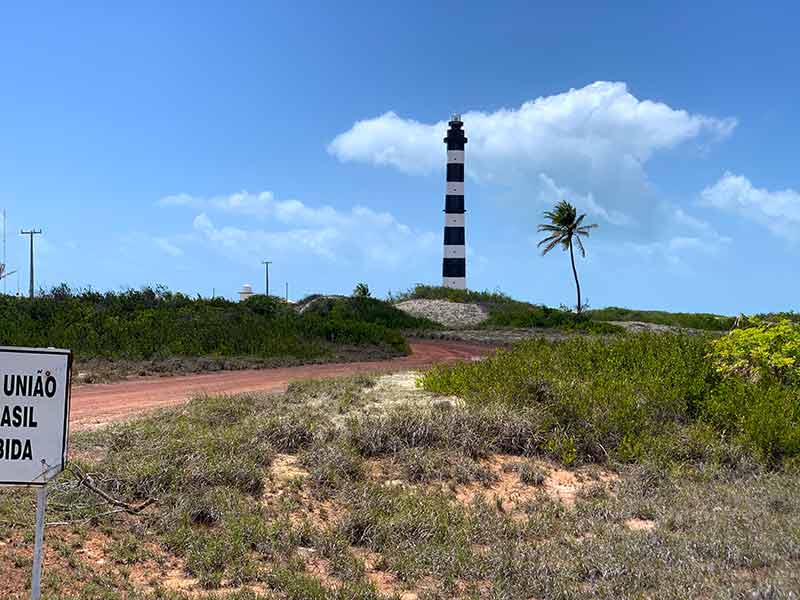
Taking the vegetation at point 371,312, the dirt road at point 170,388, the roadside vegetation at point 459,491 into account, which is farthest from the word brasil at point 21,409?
the vegetation at point 371,312

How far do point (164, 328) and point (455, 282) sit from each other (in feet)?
118

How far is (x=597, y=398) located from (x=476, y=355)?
13783 mm

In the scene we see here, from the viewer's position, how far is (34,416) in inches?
183

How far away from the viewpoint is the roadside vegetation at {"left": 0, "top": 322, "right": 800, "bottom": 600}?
6152 mm

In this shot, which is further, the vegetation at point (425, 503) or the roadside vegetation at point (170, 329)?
the roadside vegetation at point (170, 329)

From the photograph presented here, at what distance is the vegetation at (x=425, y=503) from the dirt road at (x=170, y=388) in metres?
1.52

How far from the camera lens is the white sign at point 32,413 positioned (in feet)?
15.1

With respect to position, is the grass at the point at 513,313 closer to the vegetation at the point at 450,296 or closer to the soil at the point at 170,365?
the vegetation at the point at 450,296

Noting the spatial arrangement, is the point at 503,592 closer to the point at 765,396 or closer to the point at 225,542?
the point at 225,542

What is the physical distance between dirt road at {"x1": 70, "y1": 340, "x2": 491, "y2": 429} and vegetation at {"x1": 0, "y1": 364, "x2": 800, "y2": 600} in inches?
59.8

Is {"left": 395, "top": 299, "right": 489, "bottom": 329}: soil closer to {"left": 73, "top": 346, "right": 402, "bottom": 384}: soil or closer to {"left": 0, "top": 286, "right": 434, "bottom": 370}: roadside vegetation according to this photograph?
{"left": 0, "top": 286, "right": 434, "bottom": 370}: roadside vegetation

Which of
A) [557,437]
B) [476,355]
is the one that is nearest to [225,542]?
[557,437]

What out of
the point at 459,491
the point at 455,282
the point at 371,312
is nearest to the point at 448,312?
the point at 371,312

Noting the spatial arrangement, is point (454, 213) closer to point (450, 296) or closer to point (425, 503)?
point (450, 296)
